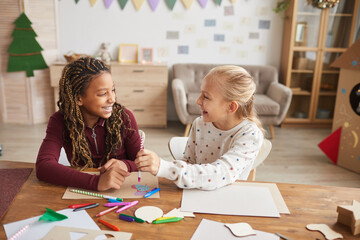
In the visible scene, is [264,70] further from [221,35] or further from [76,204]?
[76,204]

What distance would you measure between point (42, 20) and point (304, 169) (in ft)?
11.2

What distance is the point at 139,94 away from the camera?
4.02 metres

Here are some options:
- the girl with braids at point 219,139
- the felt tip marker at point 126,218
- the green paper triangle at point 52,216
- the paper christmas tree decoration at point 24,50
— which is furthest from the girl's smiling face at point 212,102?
the paper christmas tree decoration at point 24,50

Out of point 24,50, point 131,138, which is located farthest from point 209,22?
point 131,138

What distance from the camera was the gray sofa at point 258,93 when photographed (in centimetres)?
368

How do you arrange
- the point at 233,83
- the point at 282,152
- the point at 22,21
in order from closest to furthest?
1. the point at 233,83
2. the point at 282,152
3. the point at 22,21

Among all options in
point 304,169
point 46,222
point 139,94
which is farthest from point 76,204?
point 139,94

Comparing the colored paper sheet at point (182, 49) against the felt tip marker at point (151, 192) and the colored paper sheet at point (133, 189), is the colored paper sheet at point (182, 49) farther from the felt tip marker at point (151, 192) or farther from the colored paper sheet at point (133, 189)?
the felt tip marker at point (151, 192)

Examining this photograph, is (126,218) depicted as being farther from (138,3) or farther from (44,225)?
(138,3)

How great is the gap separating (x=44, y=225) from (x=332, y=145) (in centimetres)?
287

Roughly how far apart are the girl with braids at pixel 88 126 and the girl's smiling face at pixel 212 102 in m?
0.39

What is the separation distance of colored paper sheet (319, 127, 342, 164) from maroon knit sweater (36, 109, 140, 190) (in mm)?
2226

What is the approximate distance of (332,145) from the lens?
10.2ft

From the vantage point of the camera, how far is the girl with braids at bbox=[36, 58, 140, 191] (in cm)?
134
